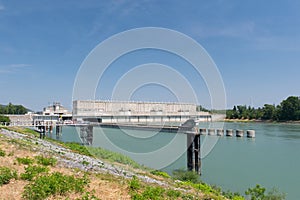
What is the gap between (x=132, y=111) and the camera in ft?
272

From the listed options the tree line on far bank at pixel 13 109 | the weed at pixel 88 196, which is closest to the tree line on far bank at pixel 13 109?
the tree line on far bank at pixel 13 109

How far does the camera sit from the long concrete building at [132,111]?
72.0m

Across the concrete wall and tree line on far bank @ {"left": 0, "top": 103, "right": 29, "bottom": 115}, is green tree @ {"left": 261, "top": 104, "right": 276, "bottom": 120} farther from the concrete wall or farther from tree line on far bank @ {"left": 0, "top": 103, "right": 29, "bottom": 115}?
tree line on far bank @ {"left": 0, "top": 103, "right": 29, "bottom": 115}

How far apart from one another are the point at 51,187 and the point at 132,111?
77.1 m

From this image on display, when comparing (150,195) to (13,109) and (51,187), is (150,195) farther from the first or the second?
(13,109)

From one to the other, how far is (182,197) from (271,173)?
661 inches

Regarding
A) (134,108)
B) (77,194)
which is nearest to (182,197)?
(77,194)

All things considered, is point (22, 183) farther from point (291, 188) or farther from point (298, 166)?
point (298, 166)

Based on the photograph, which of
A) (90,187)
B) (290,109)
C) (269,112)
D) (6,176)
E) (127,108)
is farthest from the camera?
(269,112)

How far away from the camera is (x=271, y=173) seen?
20562 millimetres

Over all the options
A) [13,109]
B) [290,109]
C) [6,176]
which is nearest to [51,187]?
[6,176]

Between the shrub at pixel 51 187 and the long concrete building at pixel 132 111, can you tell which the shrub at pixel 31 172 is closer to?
the shrub at pixel 51 187

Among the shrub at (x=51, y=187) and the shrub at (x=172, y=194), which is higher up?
the shrub at (x=51, y=187)

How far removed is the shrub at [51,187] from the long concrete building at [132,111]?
5836 cm
